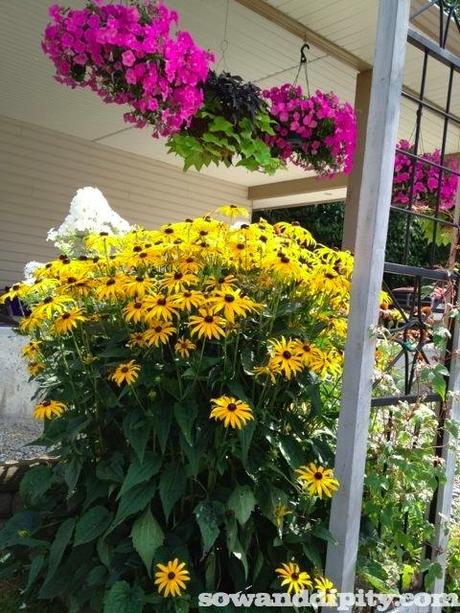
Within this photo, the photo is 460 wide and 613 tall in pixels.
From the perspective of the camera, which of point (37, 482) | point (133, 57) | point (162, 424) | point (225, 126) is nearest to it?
point (162, 424)

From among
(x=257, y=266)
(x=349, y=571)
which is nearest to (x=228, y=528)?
(x=349, y=571)

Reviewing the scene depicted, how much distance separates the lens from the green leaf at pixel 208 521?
4.76ft

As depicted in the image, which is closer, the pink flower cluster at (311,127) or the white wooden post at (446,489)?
the white wooden post at (446,489)

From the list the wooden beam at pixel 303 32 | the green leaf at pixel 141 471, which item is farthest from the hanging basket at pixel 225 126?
the green leaf at pixel 141 471

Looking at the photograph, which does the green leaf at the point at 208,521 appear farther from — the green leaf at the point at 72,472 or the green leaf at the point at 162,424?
the green leaf at the point at 72,472

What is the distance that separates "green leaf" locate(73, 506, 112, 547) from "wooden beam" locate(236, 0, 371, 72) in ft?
9.52

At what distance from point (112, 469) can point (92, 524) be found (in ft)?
0.55

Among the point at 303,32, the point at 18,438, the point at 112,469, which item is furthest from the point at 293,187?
the point at 112,469

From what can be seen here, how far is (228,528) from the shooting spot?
4.94 feet

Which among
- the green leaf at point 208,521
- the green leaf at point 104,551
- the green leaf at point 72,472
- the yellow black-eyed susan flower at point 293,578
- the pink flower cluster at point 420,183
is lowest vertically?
the green leaf at point 104,551

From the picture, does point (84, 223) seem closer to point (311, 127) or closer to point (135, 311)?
point (135, 311)

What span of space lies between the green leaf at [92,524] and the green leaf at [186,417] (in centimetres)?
39

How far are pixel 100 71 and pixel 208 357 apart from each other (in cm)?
150

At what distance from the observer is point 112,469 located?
1639mm
